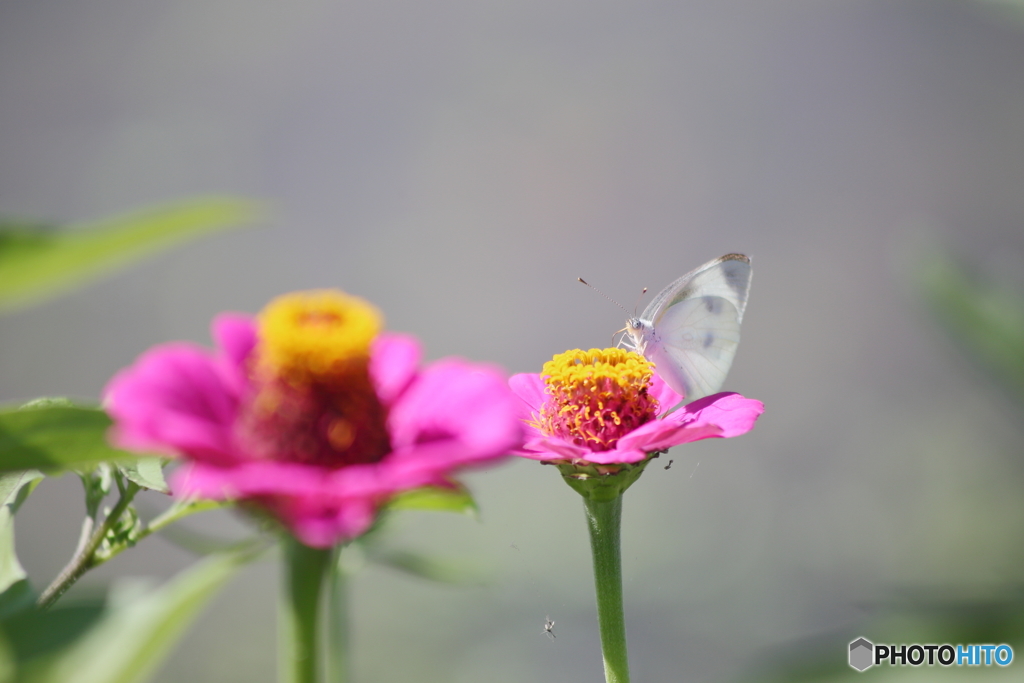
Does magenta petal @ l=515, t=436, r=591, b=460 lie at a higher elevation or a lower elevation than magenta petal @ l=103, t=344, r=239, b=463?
lower

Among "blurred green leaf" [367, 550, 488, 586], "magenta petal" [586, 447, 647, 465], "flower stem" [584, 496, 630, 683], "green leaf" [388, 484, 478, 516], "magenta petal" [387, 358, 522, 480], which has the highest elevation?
"magenta petal" [387, 358, 522, 480]

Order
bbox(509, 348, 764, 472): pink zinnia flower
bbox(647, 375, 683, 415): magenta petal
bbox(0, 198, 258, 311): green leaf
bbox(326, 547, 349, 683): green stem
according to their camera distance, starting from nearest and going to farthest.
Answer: bbox(0, 198, 258, 311): green leaf → bbox(326, 547, 349, 683): green stem → bbox(509, 348, 764, 472): pink zinnia flower → bbox(647, 375, 683, 415): magenta petal

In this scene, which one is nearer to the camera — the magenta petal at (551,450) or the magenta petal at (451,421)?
the magenta petal at (451,421)

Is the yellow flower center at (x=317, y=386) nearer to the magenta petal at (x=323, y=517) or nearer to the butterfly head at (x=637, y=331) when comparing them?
the magenta petal at (x=323, y=517)

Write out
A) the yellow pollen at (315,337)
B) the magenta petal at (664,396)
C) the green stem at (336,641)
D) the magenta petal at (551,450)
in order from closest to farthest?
the yellow pollen at (315,337) < the green stem at (336,641) < the magenta petal at (551,450) < the magenta petal at (664,396)

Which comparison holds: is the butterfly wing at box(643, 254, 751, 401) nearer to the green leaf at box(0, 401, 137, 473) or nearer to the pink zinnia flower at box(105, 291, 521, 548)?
the pink zinnia flower at box(105, 291, 521, 548)

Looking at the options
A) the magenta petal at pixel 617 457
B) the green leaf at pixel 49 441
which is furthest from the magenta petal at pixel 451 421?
the magenta petal at pixel 617 457

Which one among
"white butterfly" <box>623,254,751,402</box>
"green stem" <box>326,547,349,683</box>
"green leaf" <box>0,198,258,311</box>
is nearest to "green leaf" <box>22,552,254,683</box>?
"green leaf" <box>0,198,258,311</box>

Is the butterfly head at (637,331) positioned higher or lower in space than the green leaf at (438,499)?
lower
